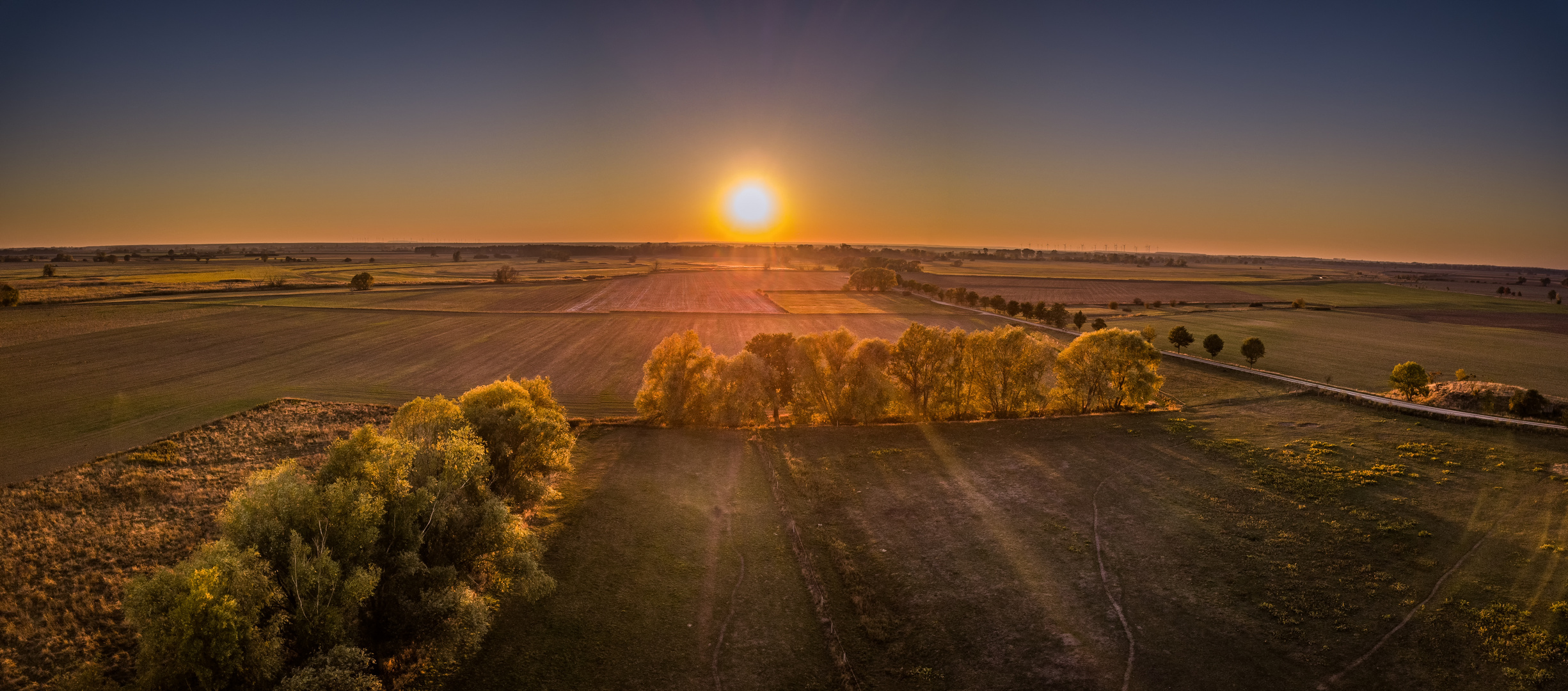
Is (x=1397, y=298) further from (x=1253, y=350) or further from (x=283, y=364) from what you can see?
(x=283, y=364)

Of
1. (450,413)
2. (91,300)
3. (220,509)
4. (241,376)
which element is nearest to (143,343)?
(241,376)

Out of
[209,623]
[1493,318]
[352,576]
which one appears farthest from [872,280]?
[209,623]

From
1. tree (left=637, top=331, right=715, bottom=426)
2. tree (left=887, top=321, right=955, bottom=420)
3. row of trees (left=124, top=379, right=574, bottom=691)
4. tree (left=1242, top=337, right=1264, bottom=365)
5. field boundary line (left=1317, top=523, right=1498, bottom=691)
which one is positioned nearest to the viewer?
row of trees (left=124, top=379, right=574, bottom=691)

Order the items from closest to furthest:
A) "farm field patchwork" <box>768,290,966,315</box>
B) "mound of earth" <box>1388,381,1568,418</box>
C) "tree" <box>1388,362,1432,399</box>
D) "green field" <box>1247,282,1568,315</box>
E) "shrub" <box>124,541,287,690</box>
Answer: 1. "shrub" <box>124,541,287,690</box>
2. "mound of earth" <box>1388,381,1568,418</box>
3. "tree" <box>1388,362,1432,399</box>
4. "farm field patchwork" <box>768,290,966,315</box>
5. "green field" <box>1247,282,1568,315</box>

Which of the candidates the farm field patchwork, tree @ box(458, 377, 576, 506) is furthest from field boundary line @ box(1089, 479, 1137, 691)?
the farm field patchwork

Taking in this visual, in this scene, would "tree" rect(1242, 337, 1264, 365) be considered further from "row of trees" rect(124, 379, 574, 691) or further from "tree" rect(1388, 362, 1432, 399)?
"row of trees" rect(124, 379, 574, 691)

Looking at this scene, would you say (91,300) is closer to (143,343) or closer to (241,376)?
(143,343)
